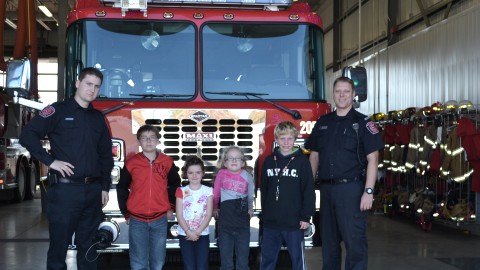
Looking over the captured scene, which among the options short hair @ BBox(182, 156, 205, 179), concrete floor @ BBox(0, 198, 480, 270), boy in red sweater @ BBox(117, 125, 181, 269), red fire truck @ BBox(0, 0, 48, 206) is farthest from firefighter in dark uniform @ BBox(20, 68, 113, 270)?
red fire truck @ BBox(0, 0, 48, 206)

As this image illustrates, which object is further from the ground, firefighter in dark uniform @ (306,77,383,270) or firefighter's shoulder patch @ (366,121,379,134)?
firefighter's shoulder patch @ (366,121,379,134)

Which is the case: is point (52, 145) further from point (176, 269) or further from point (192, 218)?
point (176, 269)

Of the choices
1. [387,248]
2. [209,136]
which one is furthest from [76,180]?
[387,248]

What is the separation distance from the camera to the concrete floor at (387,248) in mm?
8531

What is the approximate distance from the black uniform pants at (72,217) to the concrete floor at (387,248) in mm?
2454

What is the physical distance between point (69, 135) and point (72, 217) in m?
0.61

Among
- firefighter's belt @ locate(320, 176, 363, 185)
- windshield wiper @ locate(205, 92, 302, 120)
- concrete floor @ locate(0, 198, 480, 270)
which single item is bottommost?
concrete floor @ locate(0, 198, 480, 270)

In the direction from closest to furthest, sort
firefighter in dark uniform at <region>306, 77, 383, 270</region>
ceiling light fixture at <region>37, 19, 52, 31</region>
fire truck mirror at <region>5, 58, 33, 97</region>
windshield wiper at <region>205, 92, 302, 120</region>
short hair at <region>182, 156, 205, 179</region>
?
1. firefighter in dark uniform at <region>306, 77, 383, 270</region>
2. short hair at <region>182, 156, 205, 179</region>
3. fire truck mirror at <region>5, 58, 33, 97</region>
4. windshield wiper at <region>205, 92, 302, 120</region>
5. ceiling light fixture at <region>37, 19, 52, 31</region>

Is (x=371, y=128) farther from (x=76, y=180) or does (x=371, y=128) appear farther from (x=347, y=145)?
(x=76, y=180)

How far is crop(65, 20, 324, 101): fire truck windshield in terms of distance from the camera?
675cm

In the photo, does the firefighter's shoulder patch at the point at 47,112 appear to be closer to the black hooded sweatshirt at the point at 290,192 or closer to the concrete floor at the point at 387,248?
the black hooded sweatshirt at the point at 290,192

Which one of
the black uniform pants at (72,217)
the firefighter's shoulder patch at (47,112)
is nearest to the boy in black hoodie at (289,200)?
the black uniform pants at (72,217)

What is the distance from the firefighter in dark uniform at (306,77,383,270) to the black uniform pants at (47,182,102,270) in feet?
6.09

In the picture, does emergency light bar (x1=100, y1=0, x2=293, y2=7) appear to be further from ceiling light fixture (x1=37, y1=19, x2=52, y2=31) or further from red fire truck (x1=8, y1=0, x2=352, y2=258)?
ceiling light fixture (x1=37, y1=19, x2=52, y2=31)
